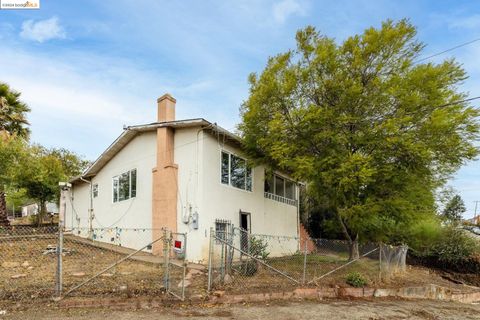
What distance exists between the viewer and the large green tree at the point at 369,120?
11.4 metres

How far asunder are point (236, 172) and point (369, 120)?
6.02 meters

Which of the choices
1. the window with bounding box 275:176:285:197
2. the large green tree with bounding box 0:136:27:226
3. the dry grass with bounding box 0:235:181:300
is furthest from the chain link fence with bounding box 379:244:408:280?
the large green tree with bounding box 0:136:27:226

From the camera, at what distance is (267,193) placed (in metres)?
17.9

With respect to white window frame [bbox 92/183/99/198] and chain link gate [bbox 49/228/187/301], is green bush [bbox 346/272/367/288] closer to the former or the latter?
chain link gate [bbox 49/228/187/301]

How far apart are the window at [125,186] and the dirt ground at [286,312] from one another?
9.29 m

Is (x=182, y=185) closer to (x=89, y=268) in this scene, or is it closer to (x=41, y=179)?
(x=89, y=268)

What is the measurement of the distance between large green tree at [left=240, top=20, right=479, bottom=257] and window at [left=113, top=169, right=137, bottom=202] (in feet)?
21.1

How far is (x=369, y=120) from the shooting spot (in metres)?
12.0

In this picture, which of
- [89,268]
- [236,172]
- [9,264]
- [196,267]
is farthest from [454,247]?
[9,264]

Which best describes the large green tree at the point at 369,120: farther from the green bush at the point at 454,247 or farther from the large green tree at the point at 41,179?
the large green tree at the point at 41,179

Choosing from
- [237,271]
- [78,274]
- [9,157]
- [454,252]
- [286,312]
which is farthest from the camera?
[454,252]

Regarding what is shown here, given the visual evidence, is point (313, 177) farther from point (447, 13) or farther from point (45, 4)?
point (45, 4)

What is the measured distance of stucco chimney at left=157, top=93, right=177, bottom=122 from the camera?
14.6 m

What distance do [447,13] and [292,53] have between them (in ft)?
16.6
